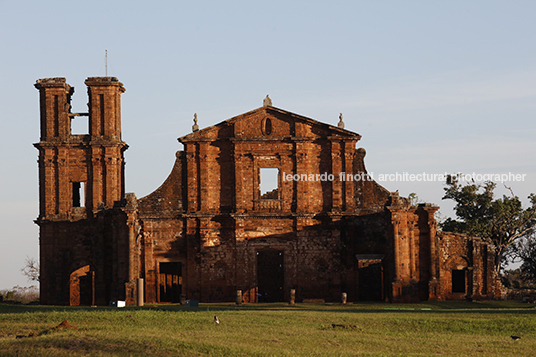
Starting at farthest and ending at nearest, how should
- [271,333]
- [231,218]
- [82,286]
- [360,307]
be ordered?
[82,286]
[231,218]
[360,307]
[271,333]

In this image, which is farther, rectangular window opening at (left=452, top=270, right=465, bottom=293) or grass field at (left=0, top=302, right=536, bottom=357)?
rectangular window opening at (left=452, top=270, right=465, bottom=293)

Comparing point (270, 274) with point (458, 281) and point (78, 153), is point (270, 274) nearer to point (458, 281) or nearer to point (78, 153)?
point (458, 281)

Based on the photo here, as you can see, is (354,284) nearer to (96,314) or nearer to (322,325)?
(322,325)

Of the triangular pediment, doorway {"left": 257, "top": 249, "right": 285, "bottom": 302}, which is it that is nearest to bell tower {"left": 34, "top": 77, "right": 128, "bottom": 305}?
the triangular pediment

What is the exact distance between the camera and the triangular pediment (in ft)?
127

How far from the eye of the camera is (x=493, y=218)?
173 feet

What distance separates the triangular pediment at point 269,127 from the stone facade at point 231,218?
5 centimetres

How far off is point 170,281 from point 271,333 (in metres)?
18.1

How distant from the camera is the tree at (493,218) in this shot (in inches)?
2050

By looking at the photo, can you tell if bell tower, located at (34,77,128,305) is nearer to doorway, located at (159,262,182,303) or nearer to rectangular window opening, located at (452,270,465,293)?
doorway, located at (159,262,182,303)

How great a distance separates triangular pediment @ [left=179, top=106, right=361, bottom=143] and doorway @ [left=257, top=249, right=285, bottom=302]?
6.73 meters

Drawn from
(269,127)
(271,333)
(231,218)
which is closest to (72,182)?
(231,218)

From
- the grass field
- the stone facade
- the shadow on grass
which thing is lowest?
the shadow on grass

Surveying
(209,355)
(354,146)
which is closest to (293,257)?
(354,146)
